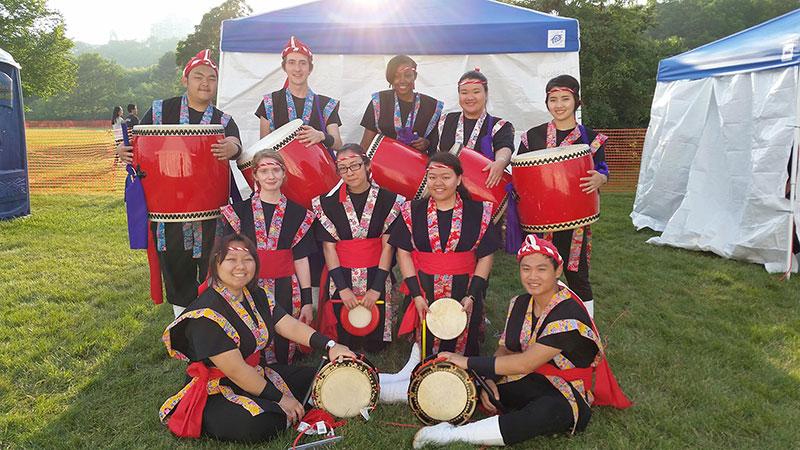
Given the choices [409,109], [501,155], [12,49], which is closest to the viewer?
[501,155]

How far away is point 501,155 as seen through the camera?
302 centimetres

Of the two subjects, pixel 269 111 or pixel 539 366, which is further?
pixel 269 111

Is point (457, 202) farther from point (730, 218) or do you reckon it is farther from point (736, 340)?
point (730, 218)

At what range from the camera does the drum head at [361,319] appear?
294 centimetres

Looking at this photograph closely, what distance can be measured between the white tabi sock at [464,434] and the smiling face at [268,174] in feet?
4.44

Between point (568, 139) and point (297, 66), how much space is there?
1.55m

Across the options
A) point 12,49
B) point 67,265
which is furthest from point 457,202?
point 12,49

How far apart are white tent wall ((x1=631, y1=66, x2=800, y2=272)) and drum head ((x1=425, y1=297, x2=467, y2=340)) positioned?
11.1ft

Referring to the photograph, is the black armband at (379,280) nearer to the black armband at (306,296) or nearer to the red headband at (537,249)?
the black armband at (306,296)

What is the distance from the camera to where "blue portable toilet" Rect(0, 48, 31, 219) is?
660 cm

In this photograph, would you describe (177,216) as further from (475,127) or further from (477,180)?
(475,127)

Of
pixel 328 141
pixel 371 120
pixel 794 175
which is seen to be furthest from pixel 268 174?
pixel 794 175

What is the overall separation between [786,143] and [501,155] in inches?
114

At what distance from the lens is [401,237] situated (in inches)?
113
